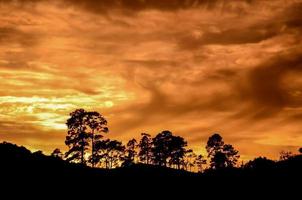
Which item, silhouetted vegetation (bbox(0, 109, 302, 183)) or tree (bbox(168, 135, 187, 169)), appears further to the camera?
tree (bbox(168, 135, 187, 169))

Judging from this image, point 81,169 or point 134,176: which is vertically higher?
point 81,169

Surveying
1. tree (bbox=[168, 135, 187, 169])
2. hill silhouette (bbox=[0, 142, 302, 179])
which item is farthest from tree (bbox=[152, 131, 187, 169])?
hill silhouette (bbox=[0, 142, 302, 179])

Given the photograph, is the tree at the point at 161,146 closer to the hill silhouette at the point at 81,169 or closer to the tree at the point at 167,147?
the tree at the point at 167,147

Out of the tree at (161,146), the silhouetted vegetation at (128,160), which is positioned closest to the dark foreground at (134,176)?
the silhouetted vegetation at (128,160)

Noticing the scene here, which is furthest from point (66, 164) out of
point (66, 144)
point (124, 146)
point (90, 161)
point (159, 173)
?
point (124, 146)

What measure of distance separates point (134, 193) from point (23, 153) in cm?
1239

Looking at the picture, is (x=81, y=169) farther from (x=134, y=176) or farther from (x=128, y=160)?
(x=128, y=160)

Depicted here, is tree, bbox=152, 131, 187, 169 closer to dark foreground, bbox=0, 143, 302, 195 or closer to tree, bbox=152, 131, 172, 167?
tree, bbox=152, 131, 172, 167

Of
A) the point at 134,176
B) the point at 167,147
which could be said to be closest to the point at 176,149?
the point at 167,147

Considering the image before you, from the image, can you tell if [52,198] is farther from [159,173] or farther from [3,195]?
[159,173]

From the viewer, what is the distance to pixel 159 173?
44906mm

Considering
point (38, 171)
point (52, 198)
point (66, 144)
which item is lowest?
point (52, 198)

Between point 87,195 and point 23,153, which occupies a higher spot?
point 23,153

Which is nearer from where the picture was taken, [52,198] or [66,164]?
[52,198]
